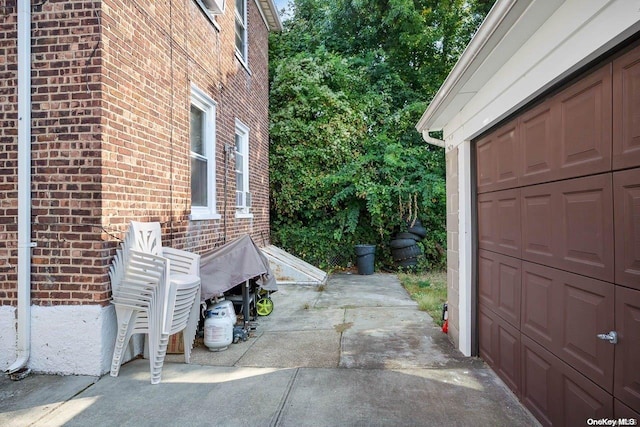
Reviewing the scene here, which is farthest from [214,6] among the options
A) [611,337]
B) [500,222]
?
[611,337]

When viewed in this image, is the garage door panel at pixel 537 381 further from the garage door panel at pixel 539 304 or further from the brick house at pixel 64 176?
the brick house at pixel 64 176

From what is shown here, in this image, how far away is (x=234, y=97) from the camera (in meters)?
7.16

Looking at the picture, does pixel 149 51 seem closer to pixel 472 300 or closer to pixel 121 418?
pixel 121 418

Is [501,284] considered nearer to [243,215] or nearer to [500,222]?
[500,222]

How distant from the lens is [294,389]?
3279 millimetres

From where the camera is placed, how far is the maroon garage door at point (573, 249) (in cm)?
188

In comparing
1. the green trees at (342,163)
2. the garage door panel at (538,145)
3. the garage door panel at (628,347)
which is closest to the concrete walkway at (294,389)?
the garage door panel at (628,347)

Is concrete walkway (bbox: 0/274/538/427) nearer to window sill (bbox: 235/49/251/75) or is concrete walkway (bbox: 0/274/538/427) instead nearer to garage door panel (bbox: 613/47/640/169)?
garage door panel (bbox: 613/47/640/169)

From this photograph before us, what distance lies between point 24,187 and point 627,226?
4517 millimetres

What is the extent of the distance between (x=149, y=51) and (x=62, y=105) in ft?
3.81

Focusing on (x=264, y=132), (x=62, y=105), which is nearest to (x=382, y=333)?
(x=62, y=105)

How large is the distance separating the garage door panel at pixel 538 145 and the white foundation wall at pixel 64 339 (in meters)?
3.79

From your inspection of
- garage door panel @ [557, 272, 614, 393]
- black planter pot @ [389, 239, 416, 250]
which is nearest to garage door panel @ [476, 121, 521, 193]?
garage door panel @ [557, 272, 614, 393]

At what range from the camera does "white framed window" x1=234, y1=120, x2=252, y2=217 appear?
766cm
